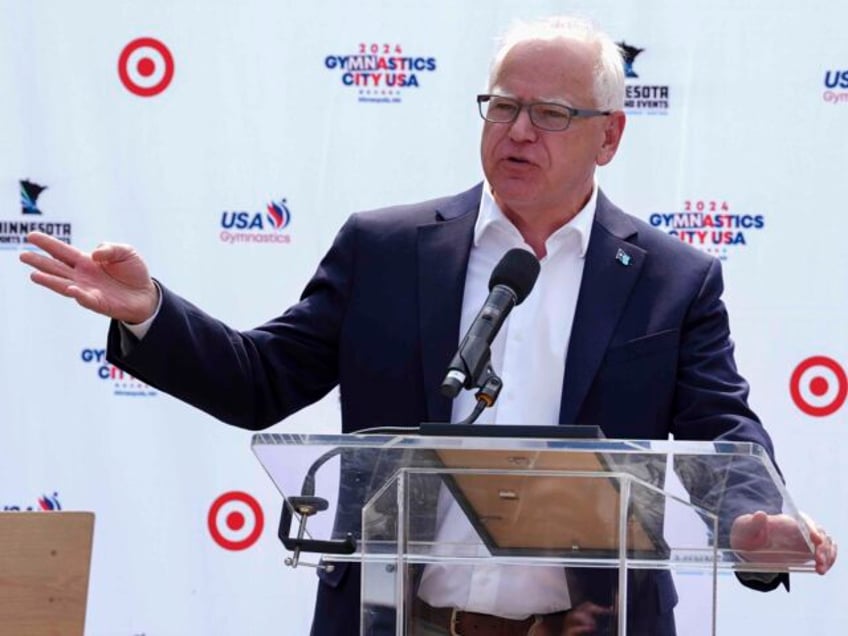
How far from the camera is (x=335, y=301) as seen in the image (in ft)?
10.7

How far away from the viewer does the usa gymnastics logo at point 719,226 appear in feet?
14.7

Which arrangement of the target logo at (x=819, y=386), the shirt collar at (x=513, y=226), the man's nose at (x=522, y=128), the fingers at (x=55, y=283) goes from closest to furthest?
1. the fingers at (x=55, y=283)
2. the man's nose at (x=522, y=128)
3. the shirt collar at (x=513, y=226)
4. the target logo at (x=819, y=386)

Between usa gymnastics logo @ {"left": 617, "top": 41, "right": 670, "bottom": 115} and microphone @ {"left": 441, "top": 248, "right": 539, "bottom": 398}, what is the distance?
2065mm

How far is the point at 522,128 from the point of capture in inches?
124

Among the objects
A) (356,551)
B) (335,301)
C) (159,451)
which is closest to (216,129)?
(159,451)

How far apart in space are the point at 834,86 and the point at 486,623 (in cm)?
256

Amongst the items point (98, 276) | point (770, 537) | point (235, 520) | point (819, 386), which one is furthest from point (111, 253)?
point (819, 386)

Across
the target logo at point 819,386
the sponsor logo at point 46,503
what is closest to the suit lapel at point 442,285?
the target logo at point 819,386

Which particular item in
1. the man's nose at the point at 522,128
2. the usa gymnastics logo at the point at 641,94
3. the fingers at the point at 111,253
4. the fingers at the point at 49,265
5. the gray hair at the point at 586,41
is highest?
the usa gymnastics logo at the point at 641,94

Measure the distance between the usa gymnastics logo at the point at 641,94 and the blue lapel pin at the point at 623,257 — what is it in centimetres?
137

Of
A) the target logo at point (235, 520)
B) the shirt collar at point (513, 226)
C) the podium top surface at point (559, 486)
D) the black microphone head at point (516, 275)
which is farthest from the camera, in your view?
the target logo at point (235, 520)

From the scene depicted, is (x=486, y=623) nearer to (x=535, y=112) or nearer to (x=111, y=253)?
(x=111, y=253)

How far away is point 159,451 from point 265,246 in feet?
2.30

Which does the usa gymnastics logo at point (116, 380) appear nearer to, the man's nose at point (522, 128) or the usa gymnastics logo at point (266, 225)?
the usa gymnastics logo at point (266, 225)
